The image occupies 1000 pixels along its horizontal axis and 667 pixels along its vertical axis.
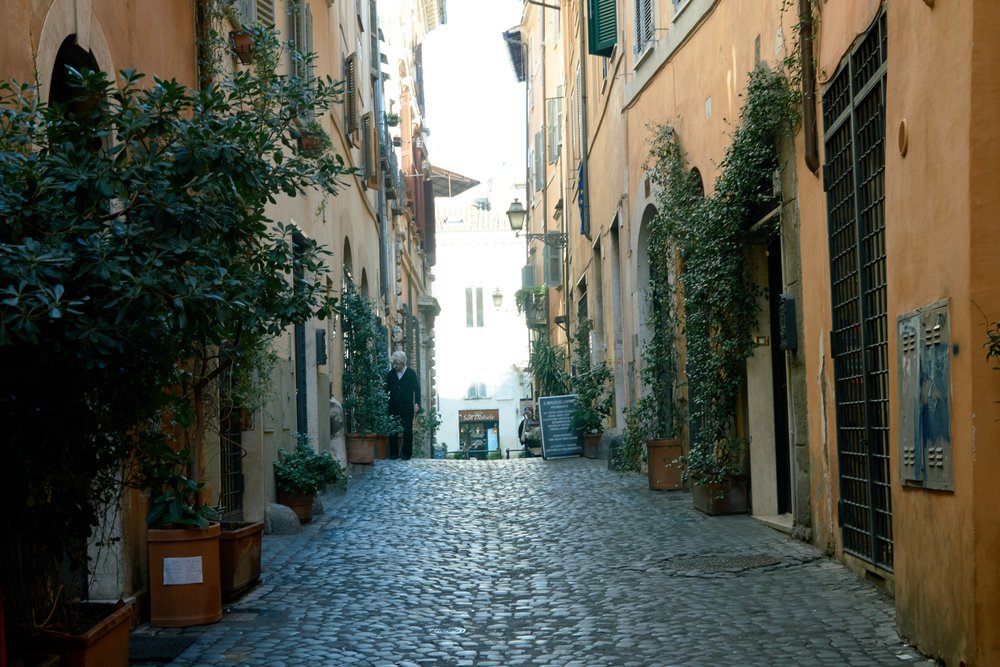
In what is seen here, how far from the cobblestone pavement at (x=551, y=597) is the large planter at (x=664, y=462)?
99 centimetres

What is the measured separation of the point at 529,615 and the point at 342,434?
353 inches

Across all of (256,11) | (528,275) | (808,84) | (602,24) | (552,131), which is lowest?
(808,84)

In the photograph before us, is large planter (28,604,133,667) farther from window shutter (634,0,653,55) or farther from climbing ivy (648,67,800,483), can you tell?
window shutter (634,0,653,55)

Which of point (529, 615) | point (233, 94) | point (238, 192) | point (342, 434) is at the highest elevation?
point (233, 94)

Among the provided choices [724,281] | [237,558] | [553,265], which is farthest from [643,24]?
[553,265]

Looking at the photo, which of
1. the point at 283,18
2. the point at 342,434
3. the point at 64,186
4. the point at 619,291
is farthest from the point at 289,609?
the point at 619,291

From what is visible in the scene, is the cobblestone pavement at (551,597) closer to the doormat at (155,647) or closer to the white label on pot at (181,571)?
the doormat at (155,647)

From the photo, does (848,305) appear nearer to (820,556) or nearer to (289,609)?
(820,556)

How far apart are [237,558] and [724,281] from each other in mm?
4675

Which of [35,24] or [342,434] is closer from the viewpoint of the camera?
[35,24]

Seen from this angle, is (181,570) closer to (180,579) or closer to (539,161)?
(180,579)

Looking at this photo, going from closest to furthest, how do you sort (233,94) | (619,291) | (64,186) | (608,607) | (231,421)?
(64,186), (233,94), (608,607), (231,421), (619,291)

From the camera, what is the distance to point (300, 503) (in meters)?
11.0

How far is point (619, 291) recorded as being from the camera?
1773 cm
